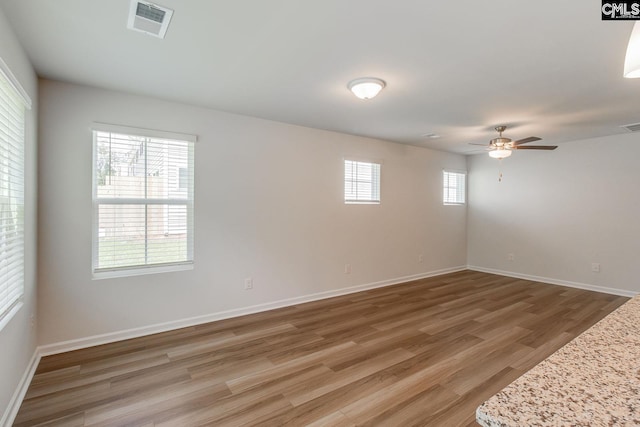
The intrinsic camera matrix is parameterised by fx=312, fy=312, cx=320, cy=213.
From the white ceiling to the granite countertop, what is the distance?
5.93 feet

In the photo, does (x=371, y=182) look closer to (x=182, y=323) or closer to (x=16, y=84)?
(x=182, y=323)

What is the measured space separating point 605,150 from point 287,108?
5.06 m

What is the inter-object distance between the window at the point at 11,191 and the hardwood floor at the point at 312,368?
2.60 feet

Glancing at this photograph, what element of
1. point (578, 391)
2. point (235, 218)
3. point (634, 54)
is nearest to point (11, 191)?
point (235, 218)

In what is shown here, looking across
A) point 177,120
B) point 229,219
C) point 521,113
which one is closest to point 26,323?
point 229,219

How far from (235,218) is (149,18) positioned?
2.28 metres

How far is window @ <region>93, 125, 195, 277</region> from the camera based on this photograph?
3098 millimetres

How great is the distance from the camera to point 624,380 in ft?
2.43

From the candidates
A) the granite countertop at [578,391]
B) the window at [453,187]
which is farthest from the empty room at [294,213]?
the window at [453,187]

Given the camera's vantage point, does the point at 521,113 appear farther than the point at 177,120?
Yes

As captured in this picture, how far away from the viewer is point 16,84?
6.68 ft

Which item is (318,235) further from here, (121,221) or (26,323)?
(26,323)

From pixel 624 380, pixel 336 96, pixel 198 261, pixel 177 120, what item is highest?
pixel 336 96

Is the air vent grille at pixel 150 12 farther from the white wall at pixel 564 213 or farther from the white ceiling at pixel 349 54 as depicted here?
the white wall at pixel 564 213
